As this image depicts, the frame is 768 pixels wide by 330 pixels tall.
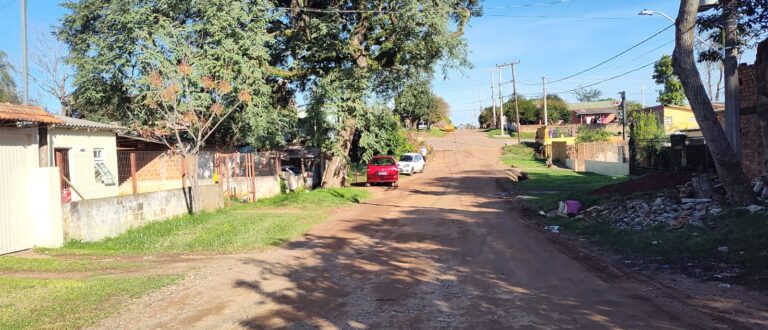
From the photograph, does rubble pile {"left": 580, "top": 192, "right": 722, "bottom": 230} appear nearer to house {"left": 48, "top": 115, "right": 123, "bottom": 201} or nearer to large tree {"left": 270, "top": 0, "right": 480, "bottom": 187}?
large tree {"left": 270, "top": 0, "right": 480, "bottom": 187}

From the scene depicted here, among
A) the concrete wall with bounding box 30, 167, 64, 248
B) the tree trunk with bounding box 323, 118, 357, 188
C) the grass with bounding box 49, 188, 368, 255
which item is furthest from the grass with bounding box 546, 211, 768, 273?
the tree trunk with bounding box 323, 118, 357, 188

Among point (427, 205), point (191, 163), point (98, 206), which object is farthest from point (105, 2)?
point (427, 205)

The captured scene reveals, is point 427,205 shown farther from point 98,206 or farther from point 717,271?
point 717,271

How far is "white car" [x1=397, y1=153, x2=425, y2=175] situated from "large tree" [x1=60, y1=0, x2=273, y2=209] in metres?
17.9

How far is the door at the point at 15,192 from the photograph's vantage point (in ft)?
35.0

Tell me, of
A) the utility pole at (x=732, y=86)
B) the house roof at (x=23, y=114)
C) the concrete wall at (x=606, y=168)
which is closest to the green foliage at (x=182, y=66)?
the house roof at (x=23, y=114)

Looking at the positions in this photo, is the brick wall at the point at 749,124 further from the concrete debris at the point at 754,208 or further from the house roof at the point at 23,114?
the house roof at the point at 23,114

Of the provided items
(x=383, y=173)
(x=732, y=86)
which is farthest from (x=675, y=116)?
(x=732, y=86)

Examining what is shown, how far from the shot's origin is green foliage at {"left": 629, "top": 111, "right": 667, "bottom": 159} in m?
23.8

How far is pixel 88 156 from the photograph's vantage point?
67.0ft

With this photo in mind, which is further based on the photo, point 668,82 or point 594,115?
point 594,115

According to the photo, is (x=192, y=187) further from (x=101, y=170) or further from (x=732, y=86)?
(x=732, y=86)

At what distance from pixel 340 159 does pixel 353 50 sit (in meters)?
5.47

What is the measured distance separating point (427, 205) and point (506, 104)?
8295 cm
